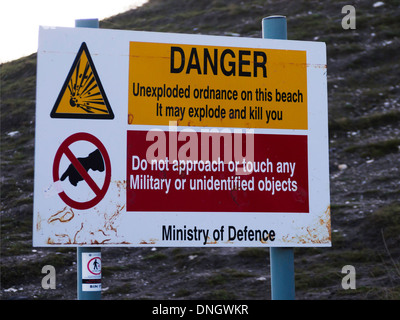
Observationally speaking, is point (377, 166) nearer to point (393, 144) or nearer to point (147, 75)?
point (393, 144)

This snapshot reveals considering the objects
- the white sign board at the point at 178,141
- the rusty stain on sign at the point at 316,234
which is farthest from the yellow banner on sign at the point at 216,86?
the rusty stain on sign at the point at 316,234

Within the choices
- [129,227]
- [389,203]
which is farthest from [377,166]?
[129,227]

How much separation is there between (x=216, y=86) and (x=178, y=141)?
62cm

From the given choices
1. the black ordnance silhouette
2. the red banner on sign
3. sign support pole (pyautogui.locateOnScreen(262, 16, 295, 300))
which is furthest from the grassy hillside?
the black ordnance silhouette

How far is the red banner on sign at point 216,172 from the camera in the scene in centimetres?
529

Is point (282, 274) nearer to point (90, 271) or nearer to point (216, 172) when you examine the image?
point (216, 172)

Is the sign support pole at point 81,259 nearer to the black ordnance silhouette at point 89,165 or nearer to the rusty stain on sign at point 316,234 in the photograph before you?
the black ordnance silhouette at point 89,165

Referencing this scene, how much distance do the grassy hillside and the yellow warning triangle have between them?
5321mm

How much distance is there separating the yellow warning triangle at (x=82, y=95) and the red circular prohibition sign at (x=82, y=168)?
0.18 m

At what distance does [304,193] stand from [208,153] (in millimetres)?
937

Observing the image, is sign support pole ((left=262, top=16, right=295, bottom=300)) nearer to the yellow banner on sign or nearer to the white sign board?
the white sign board

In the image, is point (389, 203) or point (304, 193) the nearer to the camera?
point (304, 193)

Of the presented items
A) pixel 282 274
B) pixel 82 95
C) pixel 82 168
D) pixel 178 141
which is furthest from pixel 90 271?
pixel 282 274

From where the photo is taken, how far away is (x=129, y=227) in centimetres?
520
